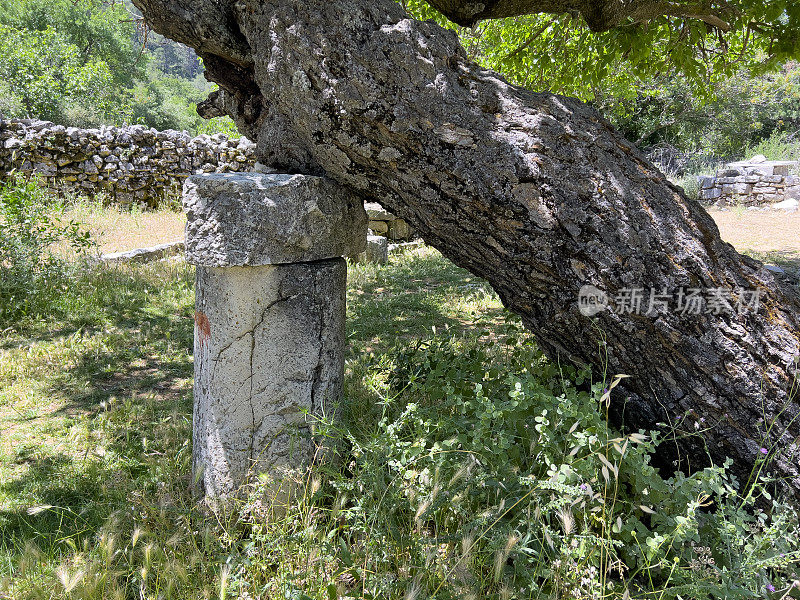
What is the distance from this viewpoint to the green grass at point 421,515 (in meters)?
2.01

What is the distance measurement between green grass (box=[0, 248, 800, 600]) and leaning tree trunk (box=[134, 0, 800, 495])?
332mm

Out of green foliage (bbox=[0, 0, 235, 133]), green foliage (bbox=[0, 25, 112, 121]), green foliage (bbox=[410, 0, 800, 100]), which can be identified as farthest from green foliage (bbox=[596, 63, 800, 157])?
green foliage (bbox=[0, 25, 112, 121])

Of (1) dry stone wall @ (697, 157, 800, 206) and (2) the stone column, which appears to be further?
(1) dry stone wall @ (697, 157, 800, 206)

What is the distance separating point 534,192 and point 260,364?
152 cm

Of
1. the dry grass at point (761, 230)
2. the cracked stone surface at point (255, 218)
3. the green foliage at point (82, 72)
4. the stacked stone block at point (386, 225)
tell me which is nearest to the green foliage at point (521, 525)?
the cracked stone surface at point (255, 218)

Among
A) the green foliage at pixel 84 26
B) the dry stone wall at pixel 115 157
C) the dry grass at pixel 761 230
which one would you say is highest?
the green foliage at pixel 84 26

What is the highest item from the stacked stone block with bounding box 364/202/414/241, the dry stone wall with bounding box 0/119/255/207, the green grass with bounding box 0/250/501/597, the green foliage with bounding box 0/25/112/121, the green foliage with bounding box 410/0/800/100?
the green foliage with bounding box 0/25/112/121

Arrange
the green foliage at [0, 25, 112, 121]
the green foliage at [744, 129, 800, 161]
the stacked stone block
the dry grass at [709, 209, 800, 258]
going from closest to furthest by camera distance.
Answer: the dry grass at [709, 209, 800, 258], the stacked stone block, the green foliage at [744, 129, 800, 161], the green foliage at [0, 25, 112, 121]

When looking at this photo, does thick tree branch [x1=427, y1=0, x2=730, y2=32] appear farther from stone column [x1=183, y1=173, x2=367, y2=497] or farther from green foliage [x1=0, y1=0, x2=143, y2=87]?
green foliage [x1=0, y1=0, x2=143, y2=87]

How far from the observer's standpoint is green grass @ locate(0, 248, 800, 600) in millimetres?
2008

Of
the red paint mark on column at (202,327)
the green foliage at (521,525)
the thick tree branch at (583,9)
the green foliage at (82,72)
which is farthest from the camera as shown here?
the green foliage at (82,72)

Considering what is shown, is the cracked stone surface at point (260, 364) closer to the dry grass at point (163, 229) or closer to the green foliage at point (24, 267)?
the green foliage at point (24, 267)

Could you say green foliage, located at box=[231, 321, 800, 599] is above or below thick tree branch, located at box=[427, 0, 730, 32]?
below

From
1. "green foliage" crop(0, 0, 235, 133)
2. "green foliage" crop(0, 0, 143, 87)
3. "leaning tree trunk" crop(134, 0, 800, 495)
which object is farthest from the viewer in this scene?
"green foliage" crop(0, 0, 143, 87)
